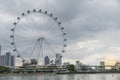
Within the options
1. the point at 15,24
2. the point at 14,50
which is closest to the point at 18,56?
the point at 14,50

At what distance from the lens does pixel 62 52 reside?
122 m

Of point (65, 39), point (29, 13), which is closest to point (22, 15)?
point (29, 13)

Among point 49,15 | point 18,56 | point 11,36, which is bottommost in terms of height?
point 18,56

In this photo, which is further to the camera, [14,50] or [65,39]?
[65,39]

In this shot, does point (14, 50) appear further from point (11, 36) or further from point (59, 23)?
point (59, 23)

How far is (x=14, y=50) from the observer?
114 m

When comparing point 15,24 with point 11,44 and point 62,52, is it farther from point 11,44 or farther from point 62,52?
point 62,52

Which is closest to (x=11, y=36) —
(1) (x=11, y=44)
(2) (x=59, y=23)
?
(1) (x=11, y=44)

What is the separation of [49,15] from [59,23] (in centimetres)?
528

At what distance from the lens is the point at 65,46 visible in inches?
4815

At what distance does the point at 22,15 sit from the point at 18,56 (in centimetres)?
1435

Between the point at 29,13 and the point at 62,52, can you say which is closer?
the point at 29,13

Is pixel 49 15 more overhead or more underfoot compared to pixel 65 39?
more overhead

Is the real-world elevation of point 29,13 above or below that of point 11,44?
above
